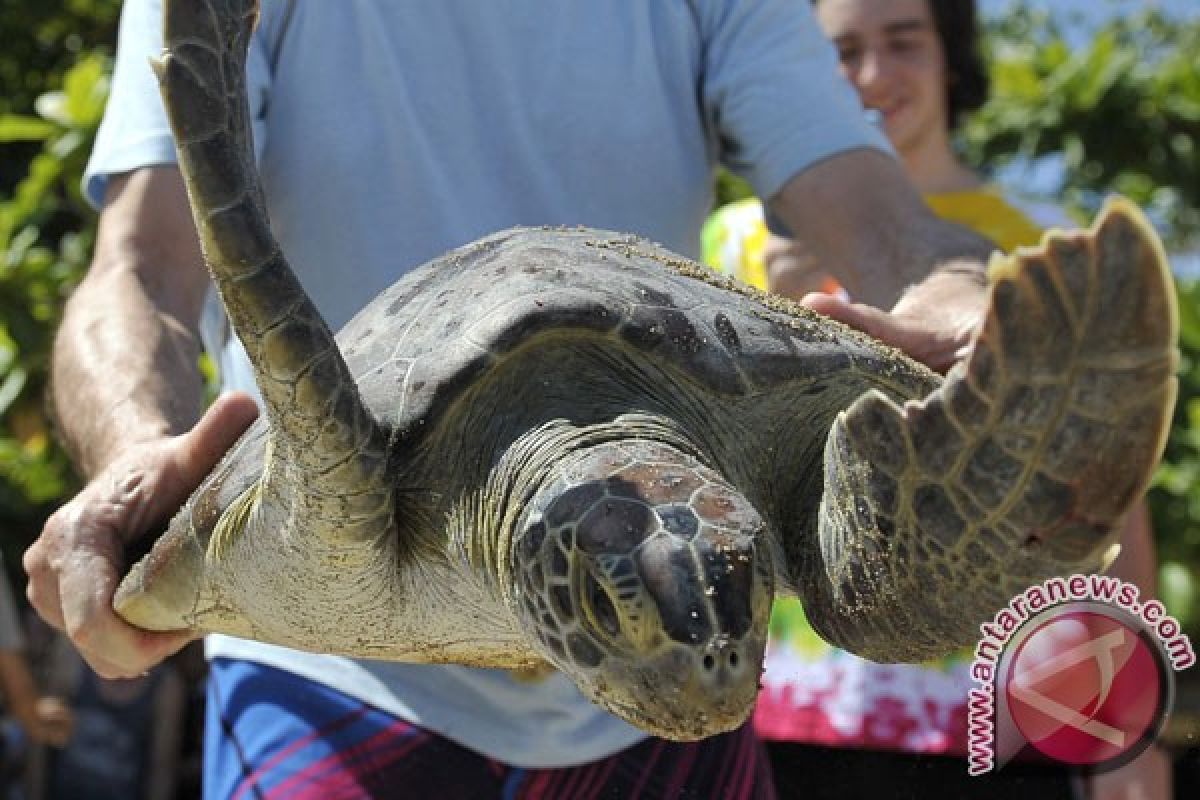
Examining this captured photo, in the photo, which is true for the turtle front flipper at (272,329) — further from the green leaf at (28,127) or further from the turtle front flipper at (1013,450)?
the green leaf at (28,127)

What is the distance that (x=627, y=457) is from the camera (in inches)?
37.3

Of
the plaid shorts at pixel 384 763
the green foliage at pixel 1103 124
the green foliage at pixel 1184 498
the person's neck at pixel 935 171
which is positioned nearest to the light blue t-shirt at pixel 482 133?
the plaid shorts at pixel 384 763

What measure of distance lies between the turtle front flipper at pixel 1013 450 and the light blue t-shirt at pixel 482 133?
0.61 m

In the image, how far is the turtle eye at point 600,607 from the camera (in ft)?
2.83

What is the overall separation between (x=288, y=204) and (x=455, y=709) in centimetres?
59

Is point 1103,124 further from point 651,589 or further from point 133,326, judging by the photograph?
point 651,589

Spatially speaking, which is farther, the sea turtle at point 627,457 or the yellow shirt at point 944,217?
the yellow shirt at point 944,217

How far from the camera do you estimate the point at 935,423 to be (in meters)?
0.87

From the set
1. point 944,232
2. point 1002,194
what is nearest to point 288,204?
point 944,232

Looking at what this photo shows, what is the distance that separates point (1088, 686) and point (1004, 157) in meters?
5.19

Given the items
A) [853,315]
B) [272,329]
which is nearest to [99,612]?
[272,329]

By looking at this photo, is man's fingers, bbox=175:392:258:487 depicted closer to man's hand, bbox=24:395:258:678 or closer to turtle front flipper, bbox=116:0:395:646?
man's hand, bbox=24:395:258:678

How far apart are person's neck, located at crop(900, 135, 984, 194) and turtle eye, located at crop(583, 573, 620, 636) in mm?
1892

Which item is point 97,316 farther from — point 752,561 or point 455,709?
point 752,561
